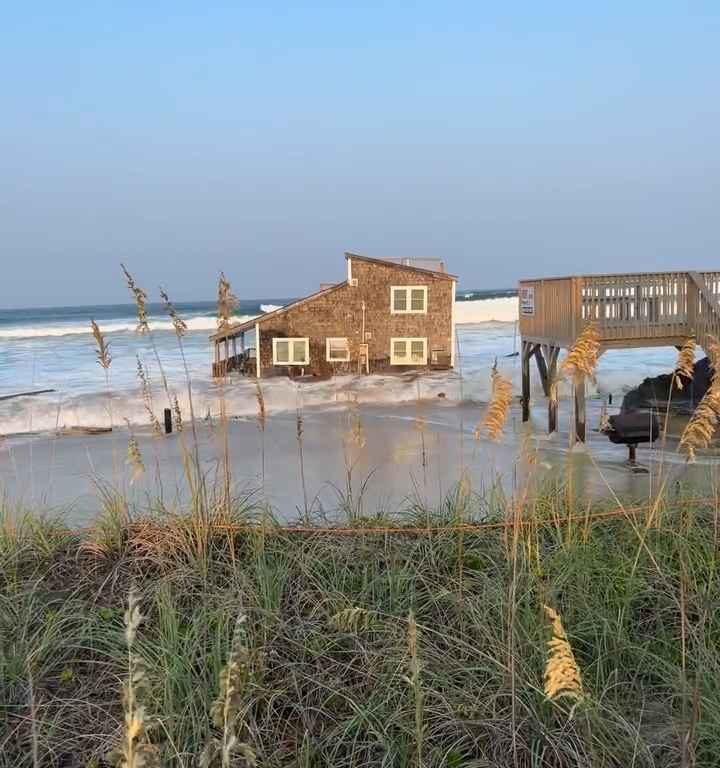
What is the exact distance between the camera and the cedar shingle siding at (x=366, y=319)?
2962cm

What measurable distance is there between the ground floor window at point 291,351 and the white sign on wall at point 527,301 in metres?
16.2

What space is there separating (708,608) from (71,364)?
113 ft

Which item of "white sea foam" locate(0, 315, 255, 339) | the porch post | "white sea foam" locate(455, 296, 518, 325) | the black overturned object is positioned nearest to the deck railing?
the black overturned object

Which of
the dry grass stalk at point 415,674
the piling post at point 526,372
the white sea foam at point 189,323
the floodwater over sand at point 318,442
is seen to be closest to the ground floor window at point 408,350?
the floodwater over sand at point 318,442

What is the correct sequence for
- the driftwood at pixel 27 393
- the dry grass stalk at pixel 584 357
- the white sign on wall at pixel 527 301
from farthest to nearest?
the driftwood at pixel 27 393, the white sign on wall at pixel 527 301, the dry grass stalk at pixel 584 357

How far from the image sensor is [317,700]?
318cm

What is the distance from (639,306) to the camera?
12.2 metres

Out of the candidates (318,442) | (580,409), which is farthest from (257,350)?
(580,409)

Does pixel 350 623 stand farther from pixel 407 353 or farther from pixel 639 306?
pixel 407 353

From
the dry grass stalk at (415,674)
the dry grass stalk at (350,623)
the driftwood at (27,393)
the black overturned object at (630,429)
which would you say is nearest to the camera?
the dry grass stalk at (415,674)

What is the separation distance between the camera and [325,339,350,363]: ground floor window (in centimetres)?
2956

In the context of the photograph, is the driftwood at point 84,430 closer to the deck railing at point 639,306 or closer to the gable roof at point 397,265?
the deck railing at point 639,306

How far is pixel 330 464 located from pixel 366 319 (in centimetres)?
1922

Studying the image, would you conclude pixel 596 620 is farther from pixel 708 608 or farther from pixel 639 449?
pixel 639 449
